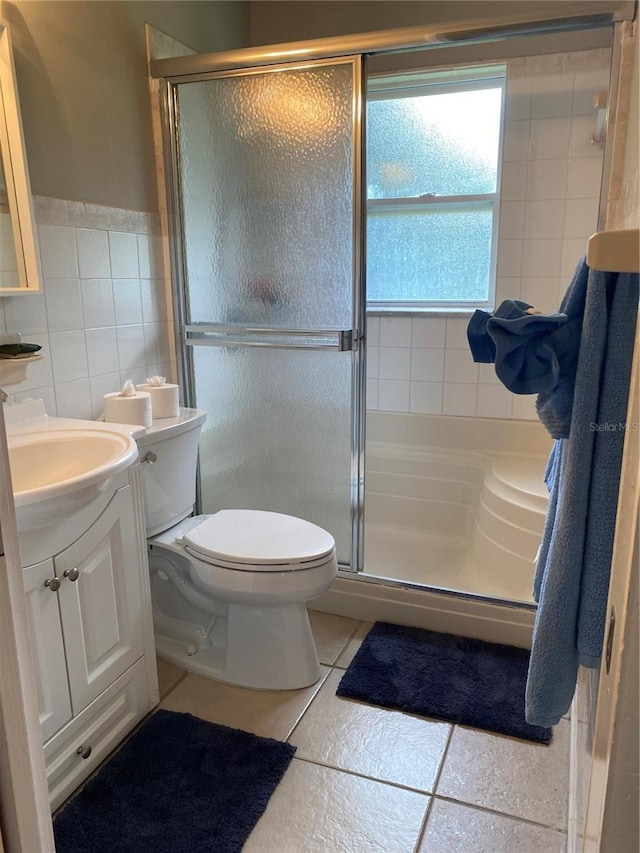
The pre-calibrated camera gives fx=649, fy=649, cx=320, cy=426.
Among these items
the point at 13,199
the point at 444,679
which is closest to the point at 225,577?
the point at 444,679

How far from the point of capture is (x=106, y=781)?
1661mm

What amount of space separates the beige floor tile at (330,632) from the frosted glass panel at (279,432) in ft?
0.76

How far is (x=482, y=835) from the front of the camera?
152 cm

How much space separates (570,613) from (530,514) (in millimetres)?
1777

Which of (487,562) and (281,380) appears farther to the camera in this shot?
(487,562)

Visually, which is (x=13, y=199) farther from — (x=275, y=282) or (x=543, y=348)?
(x=543, y=348)

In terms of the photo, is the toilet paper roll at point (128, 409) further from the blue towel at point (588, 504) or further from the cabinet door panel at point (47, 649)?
the blue towel at point (588, 504)

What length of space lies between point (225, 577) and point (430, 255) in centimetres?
195

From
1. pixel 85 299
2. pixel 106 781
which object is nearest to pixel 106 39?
pixel 85 299

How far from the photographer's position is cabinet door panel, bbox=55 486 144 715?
1.58 meters

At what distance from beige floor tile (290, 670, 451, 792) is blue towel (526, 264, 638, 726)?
0.92 metres

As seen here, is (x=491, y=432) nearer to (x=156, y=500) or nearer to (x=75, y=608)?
(x=156, y=500)

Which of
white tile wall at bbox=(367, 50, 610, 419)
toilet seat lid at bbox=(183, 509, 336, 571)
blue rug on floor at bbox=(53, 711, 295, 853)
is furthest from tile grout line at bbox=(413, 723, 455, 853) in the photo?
white tile wall at bbox=(367, 50, 610, 419)

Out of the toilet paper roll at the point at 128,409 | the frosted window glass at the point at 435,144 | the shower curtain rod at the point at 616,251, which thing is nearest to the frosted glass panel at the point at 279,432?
the toilet paper roll at the point at 128,409
